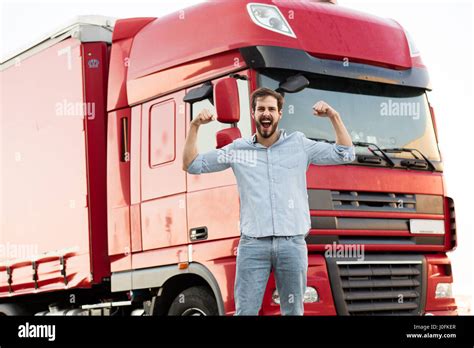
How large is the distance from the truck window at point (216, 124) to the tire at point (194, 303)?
4.16ft

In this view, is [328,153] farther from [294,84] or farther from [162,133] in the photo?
[162,133]

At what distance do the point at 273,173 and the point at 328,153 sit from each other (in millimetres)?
423

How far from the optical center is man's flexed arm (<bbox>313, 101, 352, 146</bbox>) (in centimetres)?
681

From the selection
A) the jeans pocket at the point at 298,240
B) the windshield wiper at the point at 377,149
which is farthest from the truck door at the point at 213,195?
the jeans pocket at the point at 298,240

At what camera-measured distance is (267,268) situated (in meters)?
7.21

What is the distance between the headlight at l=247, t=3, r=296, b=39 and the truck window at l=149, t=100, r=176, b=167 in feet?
3.80

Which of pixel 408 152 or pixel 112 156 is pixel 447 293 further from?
pixel 112 156

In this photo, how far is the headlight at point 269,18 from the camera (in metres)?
8.77

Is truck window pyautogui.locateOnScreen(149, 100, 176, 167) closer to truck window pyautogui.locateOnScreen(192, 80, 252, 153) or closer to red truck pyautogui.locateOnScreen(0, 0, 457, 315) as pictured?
red truck pyautogui.locateOnScreen(0, 0, 457, 315)

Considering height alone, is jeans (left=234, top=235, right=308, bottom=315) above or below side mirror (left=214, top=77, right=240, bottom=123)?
below

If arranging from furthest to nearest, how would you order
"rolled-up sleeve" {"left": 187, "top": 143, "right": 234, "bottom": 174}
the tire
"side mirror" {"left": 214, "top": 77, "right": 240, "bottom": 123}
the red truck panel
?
the red truck panel, the tire, "side mirror" {"left": 214, "top": 77, "right": 240, "bottom": 123}, "rolled-up sleeve" {"left": 187, "top": 143, "right": 234, "bottom": 174}

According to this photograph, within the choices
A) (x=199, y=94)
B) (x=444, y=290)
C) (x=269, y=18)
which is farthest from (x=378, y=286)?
(x=269, y=18)

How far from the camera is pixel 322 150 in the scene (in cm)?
749

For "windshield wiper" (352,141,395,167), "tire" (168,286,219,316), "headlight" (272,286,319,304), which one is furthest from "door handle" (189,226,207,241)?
"windshield wiper" (352,141,395,167)
